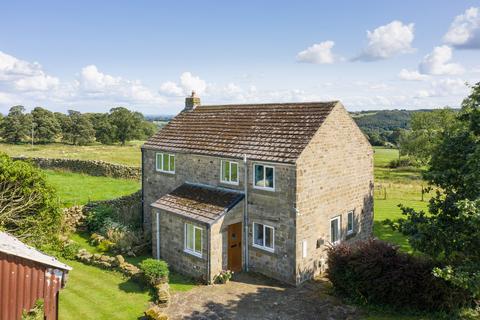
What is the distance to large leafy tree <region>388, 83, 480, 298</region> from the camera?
1377 cm

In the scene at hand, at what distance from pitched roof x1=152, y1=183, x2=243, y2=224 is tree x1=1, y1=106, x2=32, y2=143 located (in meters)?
87.6

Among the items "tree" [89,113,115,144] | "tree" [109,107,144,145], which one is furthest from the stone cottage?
"tree" [89,113,115,144]

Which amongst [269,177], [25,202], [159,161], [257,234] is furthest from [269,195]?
[25,202]

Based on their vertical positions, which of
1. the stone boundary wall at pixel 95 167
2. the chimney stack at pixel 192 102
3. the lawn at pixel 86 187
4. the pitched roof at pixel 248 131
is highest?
the chimney stack at pixel 192 102

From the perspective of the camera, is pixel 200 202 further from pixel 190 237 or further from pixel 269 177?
pixel 269 177

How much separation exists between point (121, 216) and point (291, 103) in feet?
49.4

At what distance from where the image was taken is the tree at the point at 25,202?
1997 centimetres

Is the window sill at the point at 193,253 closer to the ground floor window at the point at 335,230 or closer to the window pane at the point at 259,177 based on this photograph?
the window pane at the point at 259,177

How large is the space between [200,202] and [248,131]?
501 cm

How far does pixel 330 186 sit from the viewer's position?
68.9 feet

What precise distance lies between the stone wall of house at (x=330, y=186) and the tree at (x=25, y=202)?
534 inches

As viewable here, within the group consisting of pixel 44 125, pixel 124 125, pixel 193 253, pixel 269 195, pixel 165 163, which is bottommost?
pixel 193 253

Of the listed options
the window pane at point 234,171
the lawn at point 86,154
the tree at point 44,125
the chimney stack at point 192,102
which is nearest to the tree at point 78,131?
the tree at point 44,125

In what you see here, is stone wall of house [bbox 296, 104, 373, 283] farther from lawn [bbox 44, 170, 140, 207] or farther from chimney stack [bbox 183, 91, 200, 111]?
lawn [bbox 44, 170, 140, 207]
